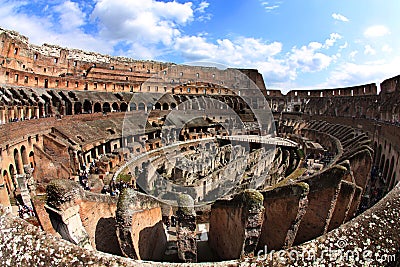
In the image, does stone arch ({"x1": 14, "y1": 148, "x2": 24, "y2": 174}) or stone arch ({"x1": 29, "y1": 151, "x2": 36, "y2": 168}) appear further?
stone arch ({"x1": 29, "y1": 151, "x2": 36, "y2": 168})

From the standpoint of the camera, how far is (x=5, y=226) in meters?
3.31

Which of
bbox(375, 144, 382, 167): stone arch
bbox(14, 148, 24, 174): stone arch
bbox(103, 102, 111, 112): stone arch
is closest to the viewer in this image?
bbox(14, 148, 24, 174): stone arch

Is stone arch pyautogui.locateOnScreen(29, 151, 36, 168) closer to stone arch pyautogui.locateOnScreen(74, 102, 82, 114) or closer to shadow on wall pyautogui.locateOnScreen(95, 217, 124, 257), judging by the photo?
shadow on wall pyautogui.locateOnScreen(95, 217, 124, 257)

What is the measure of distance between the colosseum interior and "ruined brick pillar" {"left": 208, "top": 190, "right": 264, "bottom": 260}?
31mm

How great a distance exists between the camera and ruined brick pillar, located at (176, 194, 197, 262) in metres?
6.30

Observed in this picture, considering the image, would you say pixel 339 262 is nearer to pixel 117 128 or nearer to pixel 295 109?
pixel 117 128

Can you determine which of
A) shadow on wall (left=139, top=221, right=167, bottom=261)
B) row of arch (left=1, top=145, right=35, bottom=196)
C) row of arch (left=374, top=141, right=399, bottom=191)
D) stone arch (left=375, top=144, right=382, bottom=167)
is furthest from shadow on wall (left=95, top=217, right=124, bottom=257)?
stone arch (left=375, top=144, right=382, bottom=167)

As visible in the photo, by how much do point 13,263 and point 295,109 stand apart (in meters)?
48.4

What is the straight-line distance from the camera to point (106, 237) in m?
7.16

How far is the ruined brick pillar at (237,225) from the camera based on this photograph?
5.78 metres

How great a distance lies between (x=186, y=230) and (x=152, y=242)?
66.2 inches

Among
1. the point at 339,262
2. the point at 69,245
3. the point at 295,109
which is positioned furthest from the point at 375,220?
the point at 295,109

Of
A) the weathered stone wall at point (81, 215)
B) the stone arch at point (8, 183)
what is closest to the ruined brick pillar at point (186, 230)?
the weathered stone wall at point (81, 215)

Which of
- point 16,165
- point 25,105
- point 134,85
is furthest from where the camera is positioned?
point 134,85
